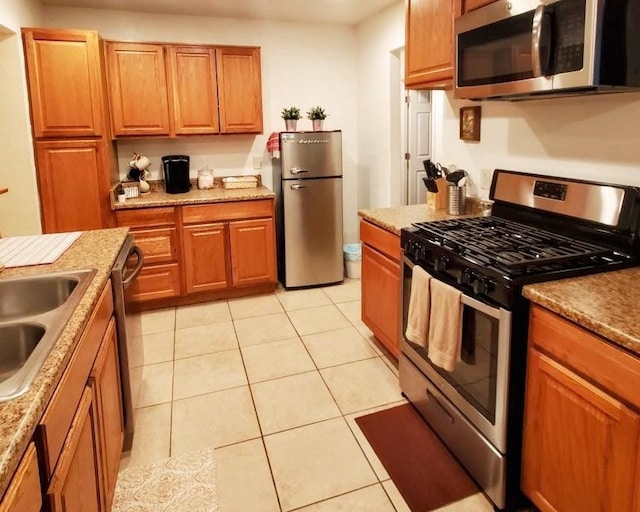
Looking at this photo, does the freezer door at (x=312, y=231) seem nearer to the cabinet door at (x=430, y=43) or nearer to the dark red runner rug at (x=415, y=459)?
the cabinet door at (x=430, y=43)

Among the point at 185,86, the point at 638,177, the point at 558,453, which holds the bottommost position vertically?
the point at 558,453

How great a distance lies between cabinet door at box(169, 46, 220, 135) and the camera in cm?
383

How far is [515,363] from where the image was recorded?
1.60 m

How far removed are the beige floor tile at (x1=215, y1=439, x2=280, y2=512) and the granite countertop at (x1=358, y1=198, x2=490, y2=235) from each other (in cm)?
126

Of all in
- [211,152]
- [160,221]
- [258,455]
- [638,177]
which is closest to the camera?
[638,177]

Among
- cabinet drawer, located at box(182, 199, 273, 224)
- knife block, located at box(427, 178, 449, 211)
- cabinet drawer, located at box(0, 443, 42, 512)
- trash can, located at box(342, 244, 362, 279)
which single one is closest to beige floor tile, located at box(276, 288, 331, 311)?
trash can, located at box(342, 244, 362, 279)

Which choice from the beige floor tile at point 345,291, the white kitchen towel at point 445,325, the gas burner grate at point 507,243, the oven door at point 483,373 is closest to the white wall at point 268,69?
the beige floor tile at point 345,291

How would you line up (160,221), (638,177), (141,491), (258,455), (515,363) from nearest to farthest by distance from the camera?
1. (515,363)
2. (638,177)
3. (141,491)
4. (258,455)
5. (160,221)

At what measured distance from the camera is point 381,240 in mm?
2691

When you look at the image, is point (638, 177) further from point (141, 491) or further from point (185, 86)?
point (185, 86)

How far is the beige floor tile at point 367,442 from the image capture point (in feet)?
6.52

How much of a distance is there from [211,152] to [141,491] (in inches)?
122

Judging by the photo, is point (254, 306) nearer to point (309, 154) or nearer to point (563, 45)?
point (309, 154)

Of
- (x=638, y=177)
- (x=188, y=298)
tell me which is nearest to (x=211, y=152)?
(x=188, y=298)
